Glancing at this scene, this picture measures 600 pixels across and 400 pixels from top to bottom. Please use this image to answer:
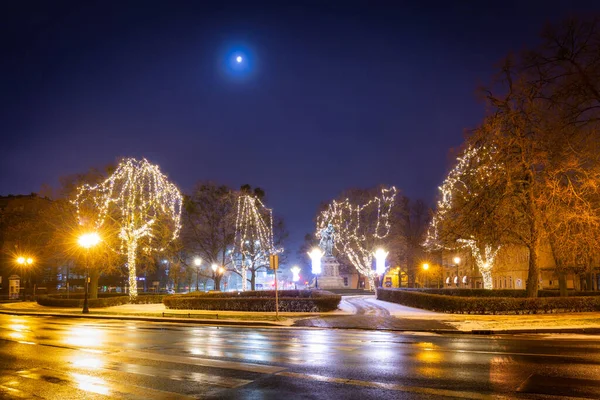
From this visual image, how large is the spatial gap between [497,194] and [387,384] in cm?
2095

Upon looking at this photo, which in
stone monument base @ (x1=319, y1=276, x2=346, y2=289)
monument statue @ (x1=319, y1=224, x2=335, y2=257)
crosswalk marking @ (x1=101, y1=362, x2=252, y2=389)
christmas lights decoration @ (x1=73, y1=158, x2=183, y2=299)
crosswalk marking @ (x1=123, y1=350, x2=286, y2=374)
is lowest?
stone monument base @ (x1=319, y1=276, x2=346, y2=289)

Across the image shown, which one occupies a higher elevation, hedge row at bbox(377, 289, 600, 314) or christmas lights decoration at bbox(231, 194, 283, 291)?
christmas lights decoration at bbox(231, 194, 283, 291)

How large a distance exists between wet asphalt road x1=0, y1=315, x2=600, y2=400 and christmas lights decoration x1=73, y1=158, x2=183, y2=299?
24.1 m

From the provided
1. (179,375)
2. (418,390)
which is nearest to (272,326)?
(179,375)

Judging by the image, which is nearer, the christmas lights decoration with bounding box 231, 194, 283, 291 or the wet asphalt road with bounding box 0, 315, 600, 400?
the wet asphalt road with bounding box 0, 315, 600, 400

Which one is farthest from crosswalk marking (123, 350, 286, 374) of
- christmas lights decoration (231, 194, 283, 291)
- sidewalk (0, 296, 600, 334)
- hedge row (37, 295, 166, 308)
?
christmas lights decoration (231, 194, 283, 291)

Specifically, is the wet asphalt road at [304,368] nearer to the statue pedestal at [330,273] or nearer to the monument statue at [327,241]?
the monument statue at [327,241]

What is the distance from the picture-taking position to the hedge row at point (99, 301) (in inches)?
1572

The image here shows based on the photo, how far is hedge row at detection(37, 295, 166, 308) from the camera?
131 feet

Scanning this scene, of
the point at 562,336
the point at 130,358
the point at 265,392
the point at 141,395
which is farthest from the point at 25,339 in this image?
the point at 562,336

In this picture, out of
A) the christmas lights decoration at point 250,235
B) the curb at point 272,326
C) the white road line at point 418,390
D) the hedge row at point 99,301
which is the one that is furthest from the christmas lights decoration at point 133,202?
the white road line at point 418,390

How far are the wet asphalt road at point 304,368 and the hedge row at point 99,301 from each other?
24.3 meters

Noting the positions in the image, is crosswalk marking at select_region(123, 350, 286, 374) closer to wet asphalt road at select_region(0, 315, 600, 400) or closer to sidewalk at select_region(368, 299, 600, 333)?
wet asphalt road at select_region(0, 315, 600, 400)

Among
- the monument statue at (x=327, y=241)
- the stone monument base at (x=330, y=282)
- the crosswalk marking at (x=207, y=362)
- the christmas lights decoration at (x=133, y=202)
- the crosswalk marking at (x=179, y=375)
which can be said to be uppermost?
the christmas lights decoration at (x=133, y=202)
